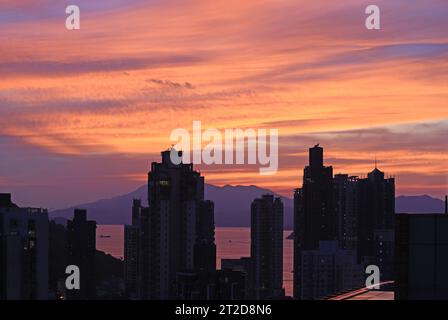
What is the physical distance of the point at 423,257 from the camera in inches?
1203

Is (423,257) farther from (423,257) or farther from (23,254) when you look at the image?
(23,254)

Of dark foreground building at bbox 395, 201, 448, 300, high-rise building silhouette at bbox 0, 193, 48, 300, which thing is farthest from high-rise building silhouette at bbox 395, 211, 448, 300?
high-rise building silhouette at bbox 0, 193, 48, 300

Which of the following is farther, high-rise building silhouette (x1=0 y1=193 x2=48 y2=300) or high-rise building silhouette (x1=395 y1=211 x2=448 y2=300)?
high-rise building silhouette (x1=0 y1=193 x2=48 y2=300)

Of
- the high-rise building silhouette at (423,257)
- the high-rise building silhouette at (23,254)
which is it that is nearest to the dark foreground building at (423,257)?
the high-rise building silhouette at (423,257)

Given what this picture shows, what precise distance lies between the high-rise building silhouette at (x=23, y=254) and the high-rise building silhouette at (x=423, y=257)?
459 feet

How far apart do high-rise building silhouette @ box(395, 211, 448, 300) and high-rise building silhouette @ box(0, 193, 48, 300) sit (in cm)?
14002

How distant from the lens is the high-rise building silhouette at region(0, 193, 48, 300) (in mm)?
171375

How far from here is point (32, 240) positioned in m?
188

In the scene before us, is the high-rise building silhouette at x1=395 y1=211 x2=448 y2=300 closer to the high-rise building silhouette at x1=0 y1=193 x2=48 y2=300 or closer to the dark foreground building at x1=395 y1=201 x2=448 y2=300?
the dark foreground building at x1=395 y1=201 x2=448 y2=300

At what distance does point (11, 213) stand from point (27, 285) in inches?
561

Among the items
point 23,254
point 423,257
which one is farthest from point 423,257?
point 23,254
